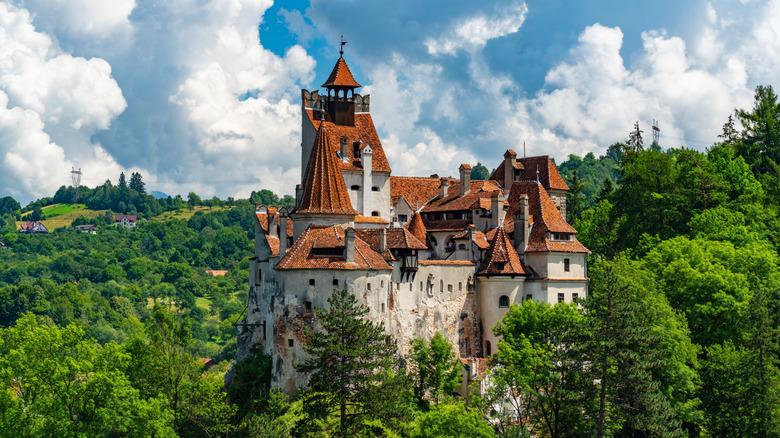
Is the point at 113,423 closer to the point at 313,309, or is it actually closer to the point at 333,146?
the point at 313,309

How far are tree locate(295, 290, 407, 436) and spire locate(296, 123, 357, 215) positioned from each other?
8.67 metres

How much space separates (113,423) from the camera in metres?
65.2

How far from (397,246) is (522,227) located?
11.6 metres

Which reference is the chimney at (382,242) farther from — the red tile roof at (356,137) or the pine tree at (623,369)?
the pine tree at (623,369)

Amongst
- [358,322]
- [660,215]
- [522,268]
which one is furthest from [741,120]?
[358,322]

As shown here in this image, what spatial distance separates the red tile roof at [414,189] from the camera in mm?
83500

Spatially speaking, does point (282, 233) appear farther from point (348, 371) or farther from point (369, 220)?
point (348, 371)

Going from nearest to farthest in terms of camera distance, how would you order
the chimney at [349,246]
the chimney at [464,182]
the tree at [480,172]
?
the chimney at [349,246], the chimney at [464,182], the tree at [480,172]

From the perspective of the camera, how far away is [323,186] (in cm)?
6994

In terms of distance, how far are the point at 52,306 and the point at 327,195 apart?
13953 centimetres

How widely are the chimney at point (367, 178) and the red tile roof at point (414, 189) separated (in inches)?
137

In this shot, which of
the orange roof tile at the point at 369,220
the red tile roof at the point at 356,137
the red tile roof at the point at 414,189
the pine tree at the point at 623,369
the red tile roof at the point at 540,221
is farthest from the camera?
the red tile roof at the point at 414,189

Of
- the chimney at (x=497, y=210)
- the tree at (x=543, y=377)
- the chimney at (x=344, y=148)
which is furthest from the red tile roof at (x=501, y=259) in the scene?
the chimney at (x=344, y=148)

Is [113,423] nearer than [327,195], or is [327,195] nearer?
[113,423]
